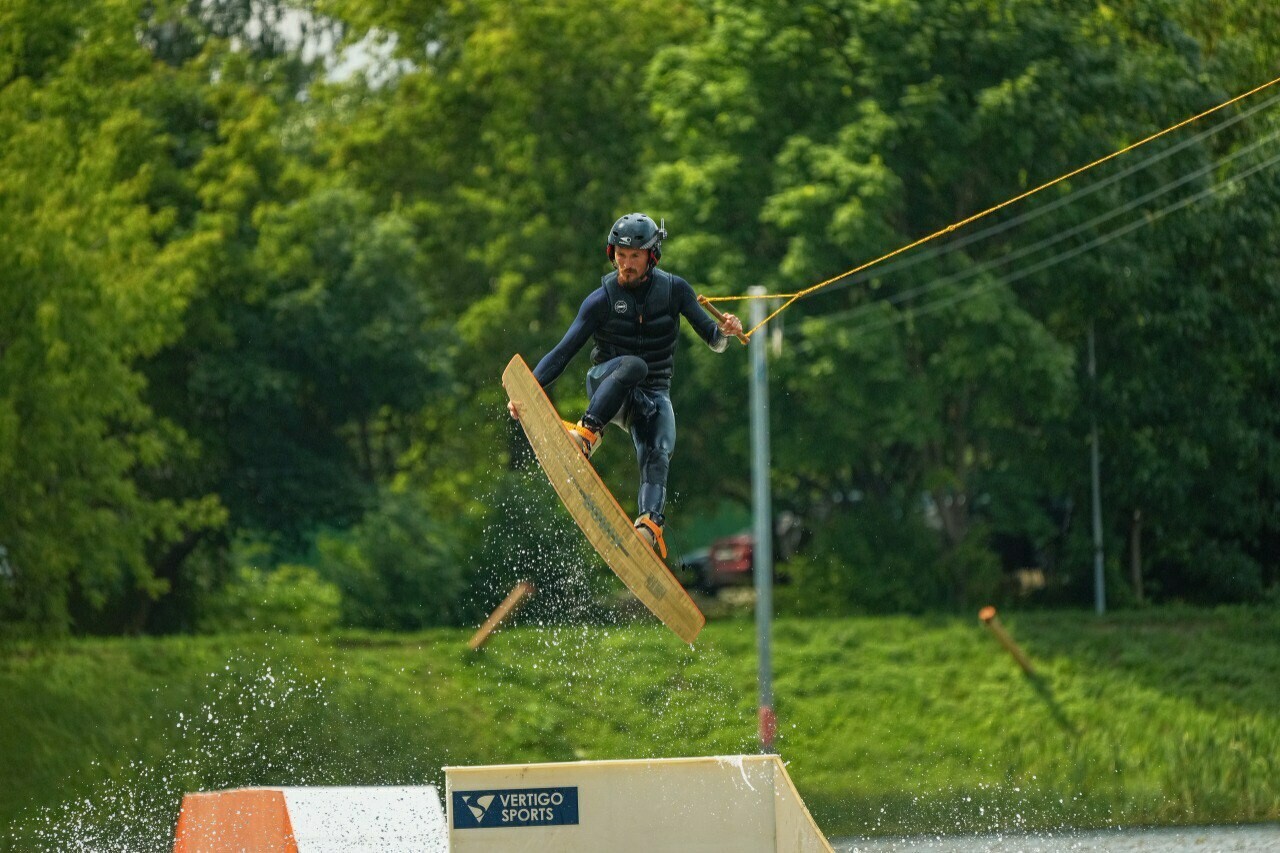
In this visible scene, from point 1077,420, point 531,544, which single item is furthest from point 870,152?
point 531,544

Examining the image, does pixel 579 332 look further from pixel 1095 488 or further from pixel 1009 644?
pixel 1095 488

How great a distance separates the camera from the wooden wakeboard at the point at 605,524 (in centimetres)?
1162

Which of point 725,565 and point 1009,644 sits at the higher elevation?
point 725,565

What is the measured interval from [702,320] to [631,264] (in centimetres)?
55

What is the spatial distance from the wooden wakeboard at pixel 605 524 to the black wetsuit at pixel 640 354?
197 millimetres

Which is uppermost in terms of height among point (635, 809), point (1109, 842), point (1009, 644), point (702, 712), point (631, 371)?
point (631, 371)

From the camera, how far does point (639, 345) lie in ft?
38.0

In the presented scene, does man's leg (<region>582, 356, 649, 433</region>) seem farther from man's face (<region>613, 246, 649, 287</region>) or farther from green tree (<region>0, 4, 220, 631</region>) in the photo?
green tree (<region>0, 4, 220, 631</region>)

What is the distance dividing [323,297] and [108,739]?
34.7ft

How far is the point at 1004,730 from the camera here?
81.0ft

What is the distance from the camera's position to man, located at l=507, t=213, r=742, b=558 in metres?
11.4

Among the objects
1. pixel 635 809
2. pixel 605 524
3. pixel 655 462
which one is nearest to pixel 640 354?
pixel 655 462

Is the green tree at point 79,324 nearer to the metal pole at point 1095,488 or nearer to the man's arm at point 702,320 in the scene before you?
the metal pole at point 1095,488

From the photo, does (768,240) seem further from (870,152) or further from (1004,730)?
(1004,730)
